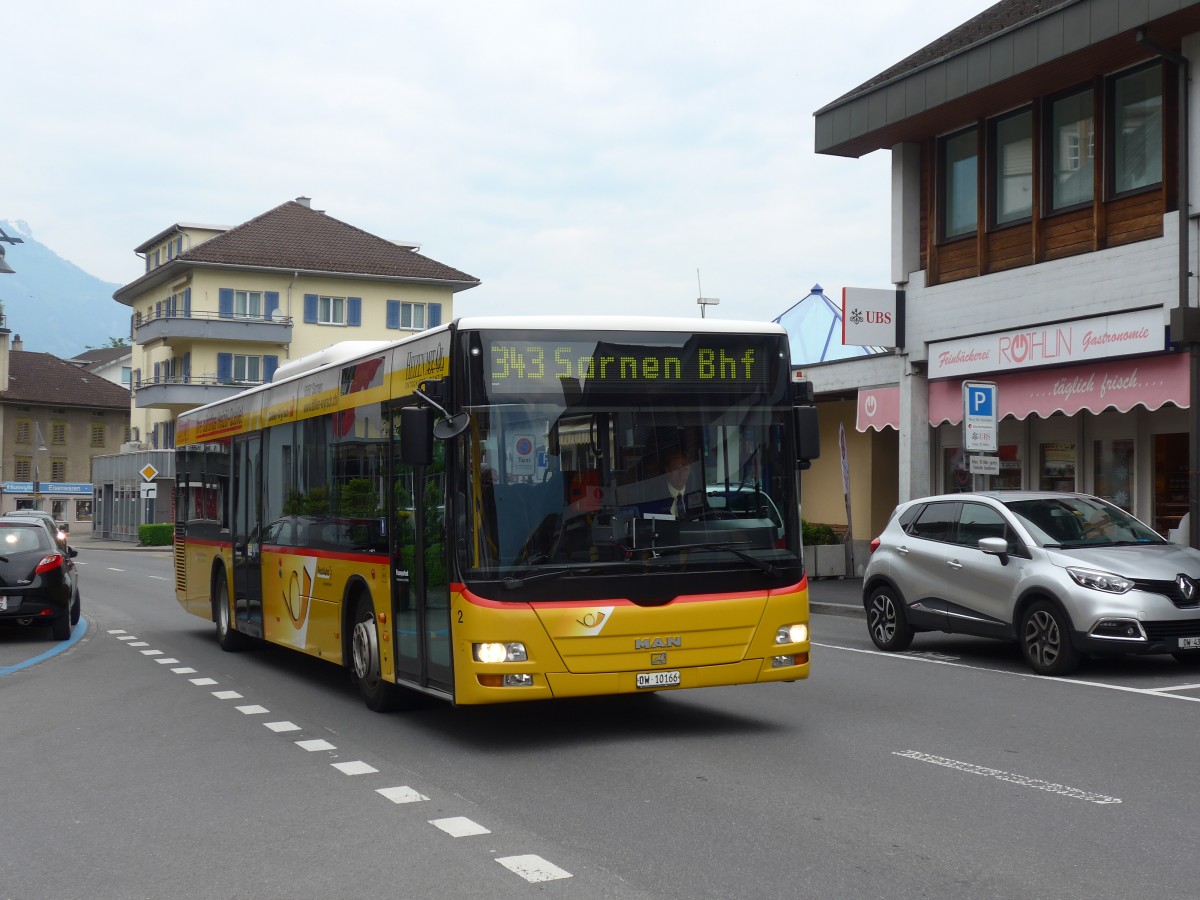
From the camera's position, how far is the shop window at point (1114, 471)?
2180cm

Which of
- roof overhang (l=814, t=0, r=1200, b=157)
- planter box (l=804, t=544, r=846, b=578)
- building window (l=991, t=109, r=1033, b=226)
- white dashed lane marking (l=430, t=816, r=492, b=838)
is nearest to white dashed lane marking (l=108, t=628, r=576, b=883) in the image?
white dashed lane marking (l=430, t=816, r=492, b=838)

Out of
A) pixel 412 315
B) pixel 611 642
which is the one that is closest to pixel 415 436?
pixel 611 642

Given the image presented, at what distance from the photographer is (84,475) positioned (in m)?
107

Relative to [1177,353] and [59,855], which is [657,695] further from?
[1177,353]

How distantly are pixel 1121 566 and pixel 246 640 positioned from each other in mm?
9404

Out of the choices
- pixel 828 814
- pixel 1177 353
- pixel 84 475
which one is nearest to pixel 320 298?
pixel 84 475

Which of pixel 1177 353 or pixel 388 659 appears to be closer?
pixel 388 659

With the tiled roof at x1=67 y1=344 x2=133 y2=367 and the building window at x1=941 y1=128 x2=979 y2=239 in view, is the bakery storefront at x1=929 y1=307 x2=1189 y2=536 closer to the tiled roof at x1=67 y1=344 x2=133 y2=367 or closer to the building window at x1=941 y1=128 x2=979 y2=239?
the building window at x1=941 y1=128 x2=979 y2=239

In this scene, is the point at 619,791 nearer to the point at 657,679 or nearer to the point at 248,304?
the point at 657,679

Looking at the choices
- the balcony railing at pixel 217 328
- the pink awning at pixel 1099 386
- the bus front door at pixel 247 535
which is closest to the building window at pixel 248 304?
the balcony railing at pixel 217 328

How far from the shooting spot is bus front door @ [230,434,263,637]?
49.0ft

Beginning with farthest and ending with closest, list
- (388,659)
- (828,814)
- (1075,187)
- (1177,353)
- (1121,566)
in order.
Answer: (1075,187), (1177,353), (1121,566), (388,659), (828,814)

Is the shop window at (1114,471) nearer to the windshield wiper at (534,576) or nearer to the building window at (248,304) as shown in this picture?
the windshield wiper at (534,576)

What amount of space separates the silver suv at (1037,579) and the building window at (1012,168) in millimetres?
8895
